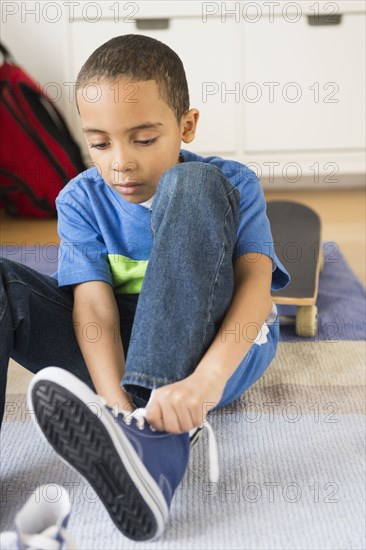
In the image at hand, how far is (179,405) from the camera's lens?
792mm

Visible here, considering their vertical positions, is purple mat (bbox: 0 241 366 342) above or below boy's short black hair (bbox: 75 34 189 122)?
below

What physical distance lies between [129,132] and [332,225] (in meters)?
1.47

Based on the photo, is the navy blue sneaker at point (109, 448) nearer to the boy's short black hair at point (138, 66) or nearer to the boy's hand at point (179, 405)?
the boy's hand at point (179, 405)

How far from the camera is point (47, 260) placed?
202cm

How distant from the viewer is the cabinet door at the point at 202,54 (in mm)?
2621

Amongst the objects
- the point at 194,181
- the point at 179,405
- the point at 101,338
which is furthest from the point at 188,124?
the point at 179,405

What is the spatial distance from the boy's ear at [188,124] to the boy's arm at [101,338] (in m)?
0.24

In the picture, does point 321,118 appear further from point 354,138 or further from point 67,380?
point 67,380

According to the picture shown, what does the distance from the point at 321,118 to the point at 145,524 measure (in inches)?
85.6

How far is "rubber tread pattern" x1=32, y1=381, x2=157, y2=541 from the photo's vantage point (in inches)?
28.5

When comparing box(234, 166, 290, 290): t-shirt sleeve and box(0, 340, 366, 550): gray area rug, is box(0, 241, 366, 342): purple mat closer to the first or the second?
box(0, 340, 366, 550): gray area rug

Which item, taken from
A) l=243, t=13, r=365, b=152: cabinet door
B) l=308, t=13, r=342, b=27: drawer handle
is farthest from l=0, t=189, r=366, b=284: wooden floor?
l=308, t=13, r=342, b=27: drawer handle

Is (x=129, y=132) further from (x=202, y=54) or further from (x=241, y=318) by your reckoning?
(x=202, y=54)

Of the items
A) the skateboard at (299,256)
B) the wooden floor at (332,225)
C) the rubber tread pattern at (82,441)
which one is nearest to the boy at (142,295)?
the rubber tread pattern at (82,441)
